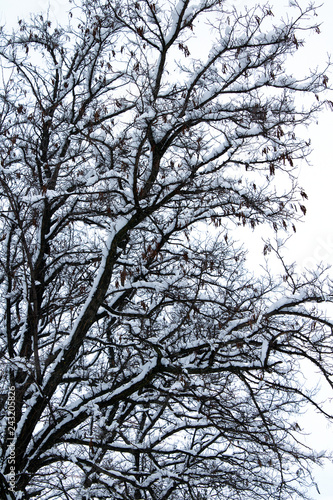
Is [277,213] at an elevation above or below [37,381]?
above

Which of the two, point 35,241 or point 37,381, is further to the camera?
point 35,241

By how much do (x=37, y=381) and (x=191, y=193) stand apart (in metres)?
2.85

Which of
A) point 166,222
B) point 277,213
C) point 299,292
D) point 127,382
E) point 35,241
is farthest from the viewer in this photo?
point 166,222

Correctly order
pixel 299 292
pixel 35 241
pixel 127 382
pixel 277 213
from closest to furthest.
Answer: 1. pixel 299 292
2. pixel 127 382
3. pixel 277 213
4. pixel 35 241

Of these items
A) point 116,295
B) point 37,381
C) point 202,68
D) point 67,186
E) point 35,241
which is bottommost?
point 37,381

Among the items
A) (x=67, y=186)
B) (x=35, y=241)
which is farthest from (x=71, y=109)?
(x=35, y=241)

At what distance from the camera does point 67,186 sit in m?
6.06

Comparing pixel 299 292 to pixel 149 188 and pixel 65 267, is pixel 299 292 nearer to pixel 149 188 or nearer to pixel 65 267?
pixel 149 188

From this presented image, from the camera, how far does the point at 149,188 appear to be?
5516 millimetres

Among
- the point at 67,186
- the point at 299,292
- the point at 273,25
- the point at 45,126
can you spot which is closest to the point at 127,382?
the point at 299,292

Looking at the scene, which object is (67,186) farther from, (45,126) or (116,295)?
(116,295)

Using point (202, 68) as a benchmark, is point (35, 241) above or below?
below

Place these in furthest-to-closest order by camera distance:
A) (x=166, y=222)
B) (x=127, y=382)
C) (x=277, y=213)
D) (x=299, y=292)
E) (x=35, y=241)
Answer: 1. (x=166, y=222)
2. (x=35, y=241)
3. (x=277, y=213)
4. (x=127, y=382)
5. (x=299, y=292)

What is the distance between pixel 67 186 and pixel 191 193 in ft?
5.81
